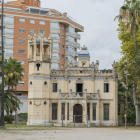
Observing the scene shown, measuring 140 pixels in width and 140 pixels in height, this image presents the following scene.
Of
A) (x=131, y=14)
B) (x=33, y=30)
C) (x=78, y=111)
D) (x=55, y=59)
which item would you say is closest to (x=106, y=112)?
(x=78, y=111)

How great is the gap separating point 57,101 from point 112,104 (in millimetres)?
9121

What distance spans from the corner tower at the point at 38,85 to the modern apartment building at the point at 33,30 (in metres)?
25.8

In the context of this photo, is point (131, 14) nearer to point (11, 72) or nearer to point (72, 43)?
point (11, 72)

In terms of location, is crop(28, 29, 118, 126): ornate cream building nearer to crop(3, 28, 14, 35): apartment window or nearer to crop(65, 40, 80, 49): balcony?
crop(3, 28, 14, 35): apartment window

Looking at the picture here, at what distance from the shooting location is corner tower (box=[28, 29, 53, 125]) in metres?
53.5

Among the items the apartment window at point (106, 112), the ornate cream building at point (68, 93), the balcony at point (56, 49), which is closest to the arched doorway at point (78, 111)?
the ornate cream building at point (68, 93)

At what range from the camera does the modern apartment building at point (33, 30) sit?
80625 mm

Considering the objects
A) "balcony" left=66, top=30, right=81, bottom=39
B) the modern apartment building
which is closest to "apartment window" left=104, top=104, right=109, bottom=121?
the modern apartment building

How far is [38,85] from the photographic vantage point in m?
54.2

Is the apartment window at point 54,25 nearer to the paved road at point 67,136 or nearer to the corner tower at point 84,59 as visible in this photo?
the corner tower at point 84,59

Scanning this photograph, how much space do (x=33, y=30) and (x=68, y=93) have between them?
110 feet

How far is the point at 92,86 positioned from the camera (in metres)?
55.6

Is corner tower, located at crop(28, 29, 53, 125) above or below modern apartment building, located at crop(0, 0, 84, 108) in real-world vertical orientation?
below

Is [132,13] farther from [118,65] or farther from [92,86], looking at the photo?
[92,86]
